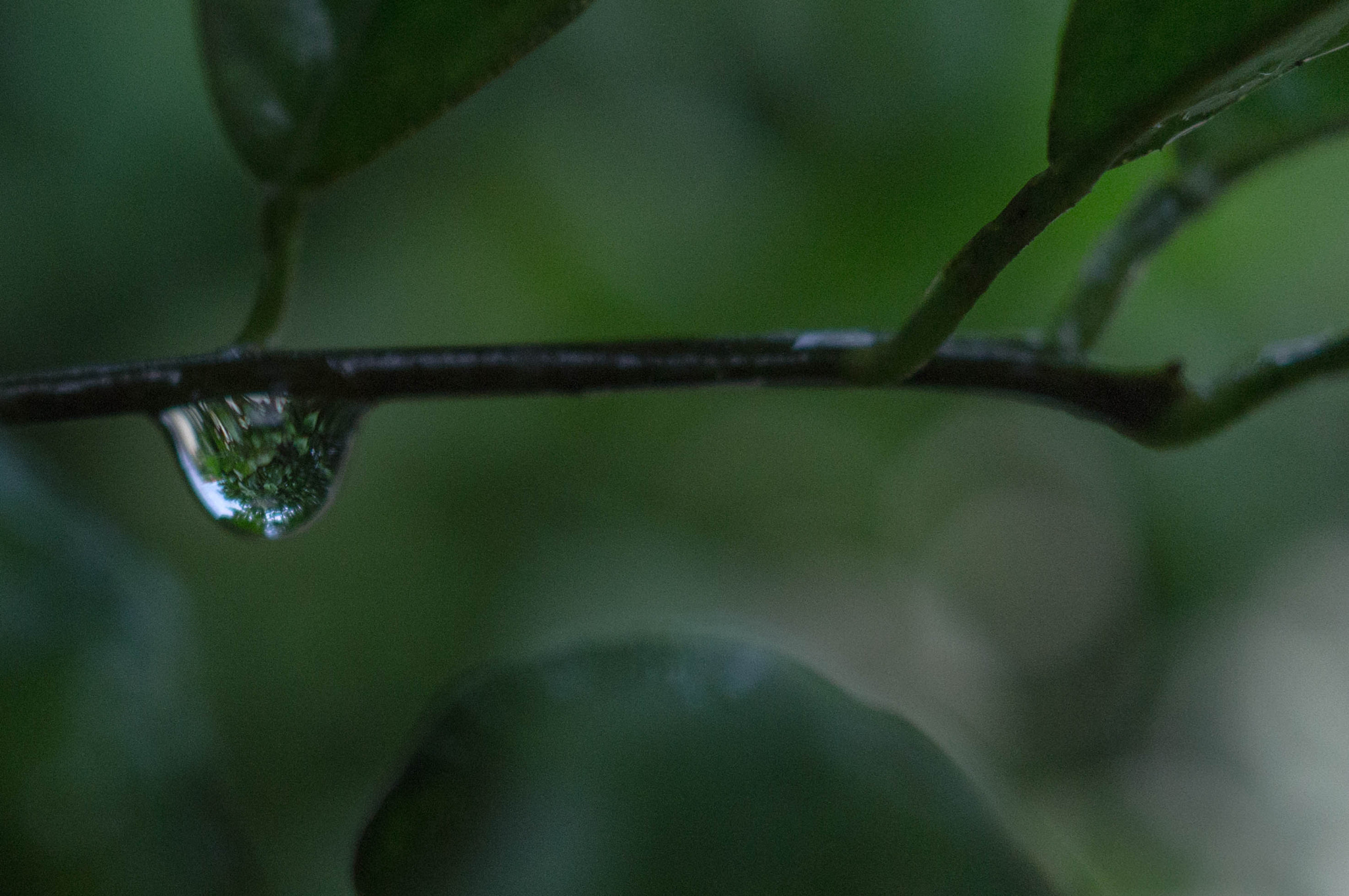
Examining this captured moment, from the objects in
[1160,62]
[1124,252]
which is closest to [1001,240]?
[1160,62]

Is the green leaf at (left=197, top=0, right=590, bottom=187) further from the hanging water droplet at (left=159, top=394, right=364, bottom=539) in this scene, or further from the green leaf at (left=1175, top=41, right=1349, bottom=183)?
the green leaf at (left=1175, top=41, right=1349, bottom=183)

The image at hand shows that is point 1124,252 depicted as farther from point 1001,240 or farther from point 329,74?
point 329,74

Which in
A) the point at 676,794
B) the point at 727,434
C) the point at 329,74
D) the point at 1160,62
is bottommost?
the point at 727,434

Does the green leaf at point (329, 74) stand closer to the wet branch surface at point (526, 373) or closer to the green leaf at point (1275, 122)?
the wet branch surface at point (526, 373)

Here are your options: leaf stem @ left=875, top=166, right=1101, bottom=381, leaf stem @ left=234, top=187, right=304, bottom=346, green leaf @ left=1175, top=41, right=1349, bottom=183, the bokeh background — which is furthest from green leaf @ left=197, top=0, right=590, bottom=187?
the bokeh background

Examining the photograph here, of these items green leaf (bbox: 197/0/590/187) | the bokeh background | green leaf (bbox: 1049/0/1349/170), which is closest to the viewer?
green leaf (bbox: 1049/0/1349/170)

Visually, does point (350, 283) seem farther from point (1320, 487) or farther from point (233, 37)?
point (1320, 487)

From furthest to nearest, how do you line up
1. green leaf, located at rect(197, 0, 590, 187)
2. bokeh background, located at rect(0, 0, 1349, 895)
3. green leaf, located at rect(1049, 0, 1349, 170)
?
bokeh background, located at rect(0, 0, 1349, 895)
green leaf, located at rect(197, 0, 590, 187)
green leaf, located at rect(1049, 0, 1349, 170)
